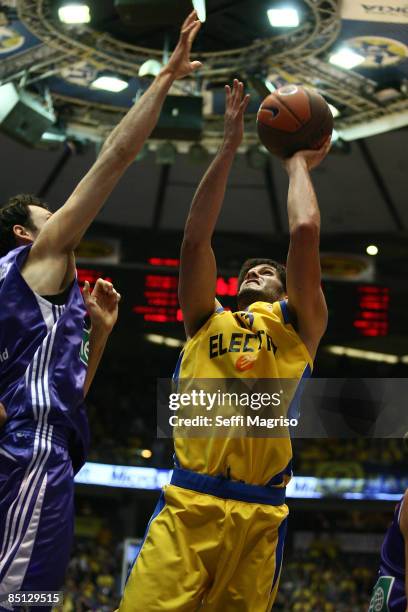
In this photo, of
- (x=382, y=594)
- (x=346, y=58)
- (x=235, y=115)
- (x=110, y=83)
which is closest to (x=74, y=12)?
(x=110, y=83)

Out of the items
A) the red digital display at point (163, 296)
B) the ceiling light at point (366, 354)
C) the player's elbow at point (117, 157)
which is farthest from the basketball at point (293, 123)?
the ceiling light at point (366, 354)

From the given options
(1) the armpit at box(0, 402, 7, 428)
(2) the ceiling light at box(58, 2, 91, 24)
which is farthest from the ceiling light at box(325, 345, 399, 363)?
(1) the armpit at box(0, 402, 7, 428)

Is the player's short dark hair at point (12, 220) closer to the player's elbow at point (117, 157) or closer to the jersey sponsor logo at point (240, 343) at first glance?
the player's elbow at point (117, 157)

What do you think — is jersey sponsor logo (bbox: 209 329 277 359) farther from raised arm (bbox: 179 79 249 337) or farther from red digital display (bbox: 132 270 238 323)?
red digital display (bbox: 132 270 238 323)

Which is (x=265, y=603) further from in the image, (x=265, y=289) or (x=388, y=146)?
(x=388, y=146)

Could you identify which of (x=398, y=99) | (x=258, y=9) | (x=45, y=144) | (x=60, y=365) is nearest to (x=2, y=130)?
(x=45, y=144)

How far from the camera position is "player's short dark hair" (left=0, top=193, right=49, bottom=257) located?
11.5 feet

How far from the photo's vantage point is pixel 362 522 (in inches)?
742

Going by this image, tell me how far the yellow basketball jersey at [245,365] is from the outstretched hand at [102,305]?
1.11 feet

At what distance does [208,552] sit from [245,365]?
27.5 inches

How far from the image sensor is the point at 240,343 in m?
3.54

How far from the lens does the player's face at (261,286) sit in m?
3.94

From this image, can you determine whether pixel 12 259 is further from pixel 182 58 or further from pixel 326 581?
pixel 326 581

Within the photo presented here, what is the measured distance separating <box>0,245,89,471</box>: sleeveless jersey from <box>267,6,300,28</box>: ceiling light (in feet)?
19.2
